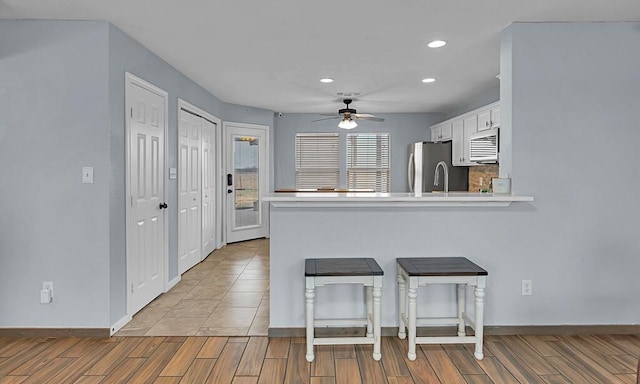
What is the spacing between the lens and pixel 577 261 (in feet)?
10.3

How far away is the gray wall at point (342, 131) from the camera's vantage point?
25.7 ft

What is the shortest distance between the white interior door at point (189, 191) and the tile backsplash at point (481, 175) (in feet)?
12.7

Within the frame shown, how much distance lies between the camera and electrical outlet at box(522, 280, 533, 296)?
3123 millimetres

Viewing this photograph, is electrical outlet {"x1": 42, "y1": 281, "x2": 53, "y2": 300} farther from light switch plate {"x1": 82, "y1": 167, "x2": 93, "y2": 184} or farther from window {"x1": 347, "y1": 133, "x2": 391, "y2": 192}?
window {"x1": 347, "y1": 133, "x2": 391, "y2": 192}

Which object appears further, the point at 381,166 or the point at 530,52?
the point at 381,166

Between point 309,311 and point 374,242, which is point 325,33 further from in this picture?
point 309,311

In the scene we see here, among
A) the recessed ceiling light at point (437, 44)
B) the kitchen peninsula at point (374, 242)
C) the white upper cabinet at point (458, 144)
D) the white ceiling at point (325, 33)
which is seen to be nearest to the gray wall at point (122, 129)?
the white ceiling at point (325, 33)

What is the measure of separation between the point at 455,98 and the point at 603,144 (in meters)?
3.29

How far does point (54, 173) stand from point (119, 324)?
1.23m

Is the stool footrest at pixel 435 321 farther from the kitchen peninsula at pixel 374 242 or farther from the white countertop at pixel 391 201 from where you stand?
the white countertop at pixel 391 201

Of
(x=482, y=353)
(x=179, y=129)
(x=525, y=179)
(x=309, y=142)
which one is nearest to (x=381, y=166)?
(x=309, y=142)

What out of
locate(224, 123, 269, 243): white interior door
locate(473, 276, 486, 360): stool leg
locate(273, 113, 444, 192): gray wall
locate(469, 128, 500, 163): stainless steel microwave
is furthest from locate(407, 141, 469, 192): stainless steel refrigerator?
locate(473, 276, 486, 360): stool leg

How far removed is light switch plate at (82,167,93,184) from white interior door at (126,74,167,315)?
1.09 ft

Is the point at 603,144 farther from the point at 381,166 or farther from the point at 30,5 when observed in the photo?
the point at 381,166
